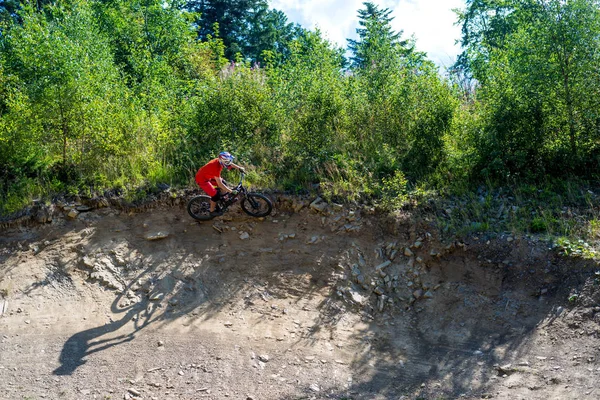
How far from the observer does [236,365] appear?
300 inches

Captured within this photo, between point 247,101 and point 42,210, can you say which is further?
point 247,101

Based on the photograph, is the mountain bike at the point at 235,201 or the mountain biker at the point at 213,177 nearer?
the mountain biker at the point at 213,177

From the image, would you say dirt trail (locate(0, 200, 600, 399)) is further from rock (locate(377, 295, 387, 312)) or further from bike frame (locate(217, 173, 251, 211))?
bike frame (locate(217, 173, 251, 211))

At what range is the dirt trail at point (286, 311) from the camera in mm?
7168

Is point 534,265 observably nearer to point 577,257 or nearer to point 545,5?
point 577,257

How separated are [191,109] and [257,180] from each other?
2.89 meters

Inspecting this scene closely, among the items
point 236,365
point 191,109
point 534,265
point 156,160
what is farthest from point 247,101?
point 534,265

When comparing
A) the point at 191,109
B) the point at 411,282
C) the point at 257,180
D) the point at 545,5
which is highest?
the point at 545,5

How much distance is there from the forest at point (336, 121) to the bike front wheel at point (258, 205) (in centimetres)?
75

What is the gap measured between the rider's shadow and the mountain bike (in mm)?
2150

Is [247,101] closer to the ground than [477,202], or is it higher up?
higher up

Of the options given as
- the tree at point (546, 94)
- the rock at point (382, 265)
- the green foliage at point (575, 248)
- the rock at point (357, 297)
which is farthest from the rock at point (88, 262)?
the green foliage at point (575, 248)

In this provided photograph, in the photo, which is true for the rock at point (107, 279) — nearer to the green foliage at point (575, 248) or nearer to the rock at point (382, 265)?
the rock at point (382, 265)

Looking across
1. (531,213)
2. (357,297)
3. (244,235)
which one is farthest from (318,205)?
(531,213)
